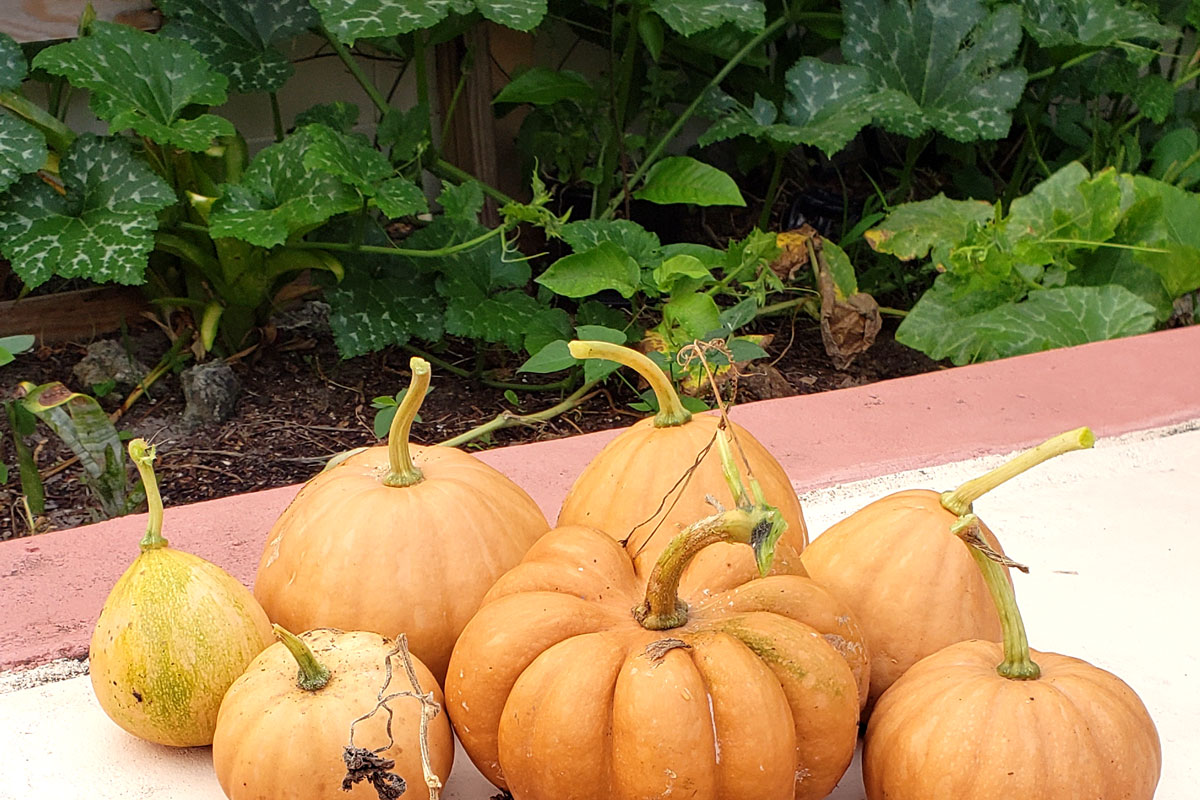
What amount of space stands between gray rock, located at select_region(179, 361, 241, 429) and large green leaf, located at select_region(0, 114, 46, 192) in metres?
0.57

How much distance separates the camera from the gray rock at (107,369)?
293 centimetres

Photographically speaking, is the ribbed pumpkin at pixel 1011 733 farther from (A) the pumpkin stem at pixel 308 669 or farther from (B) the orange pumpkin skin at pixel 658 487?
(A) the pumpkin stem at pixel 308 669

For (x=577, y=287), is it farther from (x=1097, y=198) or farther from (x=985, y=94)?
(x=985, y=94)

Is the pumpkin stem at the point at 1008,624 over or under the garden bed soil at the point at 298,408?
over

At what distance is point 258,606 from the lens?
1.26 metres

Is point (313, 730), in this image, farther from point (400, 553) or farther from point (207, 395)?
point (207, 395)

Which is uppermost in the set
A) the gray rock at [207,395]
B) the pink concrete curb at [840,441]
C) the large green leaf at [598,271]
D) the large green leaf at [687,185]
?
the large green leaf at [687,185]

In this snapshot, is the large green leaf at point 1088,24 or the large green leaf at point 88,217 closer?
the large green leaf at point 88,217

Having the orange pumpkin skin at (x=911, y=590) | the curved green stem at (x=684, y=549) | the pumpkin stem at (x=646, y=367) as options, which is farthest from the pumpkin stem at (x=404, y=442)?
the orange pumpkin skin at (x=911, y=590)

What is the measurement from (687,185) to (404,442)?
2.01 m

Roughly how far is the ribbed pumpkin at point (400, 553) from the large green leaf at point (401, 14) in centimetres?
162

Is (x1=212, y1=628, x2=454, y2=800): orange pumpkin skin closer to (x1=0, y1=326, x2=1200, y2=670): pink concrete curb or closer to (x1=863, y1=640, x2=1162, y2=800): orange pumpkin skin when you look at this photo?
(x1=863, y1=640, x2=1162, y2=800): orange pumpkin skin

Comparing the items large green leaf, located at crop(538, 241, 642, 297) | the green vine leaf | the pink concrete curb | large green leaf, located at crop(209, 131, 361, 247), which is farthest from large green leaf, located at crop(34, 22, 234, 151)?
the pink concrete curb

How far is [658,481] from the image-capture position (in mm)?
1295
